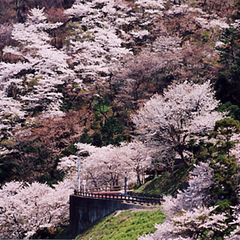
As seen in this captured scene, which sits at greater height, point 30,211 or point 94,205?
point 94,205

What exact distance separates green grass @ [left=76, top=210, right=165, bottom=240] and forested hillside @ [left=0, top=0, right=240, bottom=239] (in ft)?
14.9

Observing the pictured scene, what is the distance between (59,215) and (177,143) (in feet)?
55.7

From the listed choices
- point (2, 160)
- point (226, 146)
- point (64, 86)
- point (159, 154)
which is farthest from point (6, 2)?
point (226, 146)

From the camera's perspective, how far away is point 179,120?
112 ft

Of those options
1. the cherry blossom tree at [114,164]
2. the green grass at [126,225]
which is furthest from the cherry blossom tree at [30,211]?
the green grass at [126,225]

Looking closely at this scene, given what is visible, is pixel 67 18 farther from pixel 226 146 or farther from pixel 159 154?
pixel 226 146

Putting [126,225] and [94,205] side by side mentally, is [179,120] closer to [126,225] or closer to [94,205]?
[94,205]

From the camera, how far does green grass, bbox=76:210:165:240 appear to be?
2291 cm

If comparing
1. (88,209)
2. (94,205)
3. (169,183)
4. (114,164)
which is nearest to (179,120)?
(169,183)

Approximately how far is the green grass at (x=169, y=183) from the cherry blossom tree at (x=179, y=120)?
1592 millimetres

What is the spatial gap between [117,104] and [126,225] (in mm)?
35033

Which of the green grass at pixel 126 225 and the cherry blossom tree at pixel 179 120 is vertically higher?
the cherry blossom tree at pixel 179 120

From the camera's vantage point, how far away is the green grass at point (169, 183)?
105 feet

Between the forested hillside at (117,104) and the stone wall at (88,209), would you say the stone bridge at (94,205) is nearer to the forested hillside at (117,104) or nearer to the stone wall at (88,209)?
the stone wall at (88,209)
